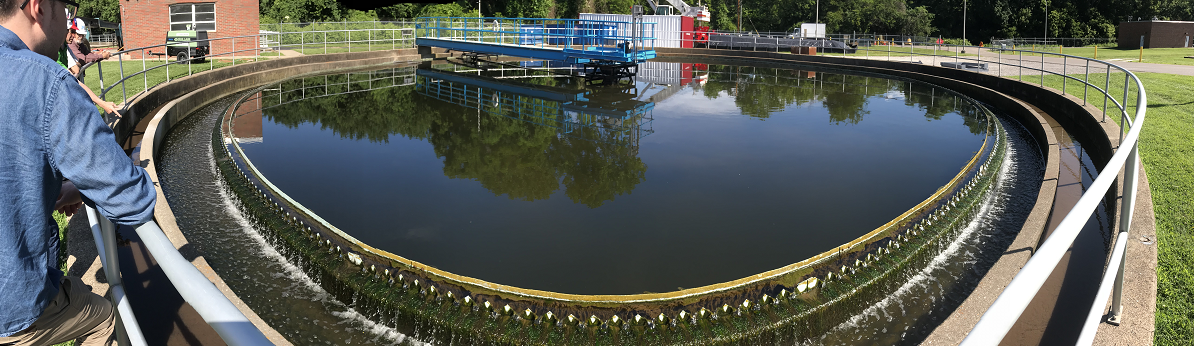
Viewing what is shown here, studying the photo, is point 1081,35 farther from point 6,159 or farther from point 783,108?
point 6,159

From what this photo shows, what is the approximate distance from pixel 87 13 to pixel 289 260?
7210 centimetres

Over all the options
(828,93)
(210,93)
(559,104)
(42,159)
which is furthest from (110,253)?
(828,93)

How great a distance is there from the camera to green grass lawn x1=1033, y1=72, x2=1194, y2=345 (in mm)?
4227

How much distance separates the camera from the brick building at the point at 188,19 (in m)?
24.7

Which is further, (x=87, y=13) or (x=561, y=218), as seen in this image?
(x=87, y=13)

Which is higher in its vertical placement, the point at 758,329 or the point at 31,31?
the point at 31,31

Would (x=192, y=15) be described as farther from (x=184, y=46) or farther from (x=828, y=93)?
(x=828, y=93)

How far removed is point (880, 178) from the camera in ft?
29.9

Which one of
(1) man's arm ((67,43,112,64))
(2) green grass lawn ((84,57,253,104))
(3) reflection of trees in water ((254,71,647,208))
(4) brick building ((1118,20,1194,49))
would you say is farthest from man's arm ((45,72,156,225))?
(4) brick building ((1118,20,1194,49))

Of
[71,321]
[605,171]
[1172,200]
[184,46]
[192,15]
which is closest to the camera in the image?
[71,321]

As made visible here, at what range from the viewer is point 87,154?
1.81m

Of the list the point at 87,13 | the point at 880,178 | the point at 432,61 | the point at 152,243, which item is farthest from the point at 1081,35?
the point at 87,13

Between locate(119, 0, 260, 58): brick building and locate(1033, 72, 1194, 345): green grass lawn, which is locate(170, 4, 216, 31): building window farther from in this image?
locate(1033, 72, 1194, 345): green grass lawn

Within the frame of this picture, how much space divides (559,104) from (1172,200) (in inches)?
432
